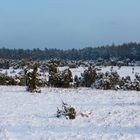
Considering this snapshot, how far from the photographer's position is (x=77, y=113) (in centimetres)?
2983

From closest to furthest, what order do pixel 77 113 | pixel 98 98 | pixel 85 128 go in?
pixel 85 128 < pixel 77 113 < pixel 98 98

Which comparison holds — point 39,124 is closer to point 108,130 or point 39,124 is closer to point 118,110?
point 108,130

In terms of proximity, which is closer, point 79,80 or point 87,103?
point 87,103

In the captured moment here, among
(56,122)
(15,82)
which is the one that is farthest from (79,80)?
(56,122)

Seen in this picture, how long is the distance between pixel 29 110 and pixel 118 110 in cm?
626

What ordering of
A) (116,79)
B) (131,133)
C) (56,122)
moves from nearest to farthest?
(131,133)
(56,122)
(116,79)

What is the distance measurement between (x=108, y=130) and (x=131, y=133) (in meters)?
1.42

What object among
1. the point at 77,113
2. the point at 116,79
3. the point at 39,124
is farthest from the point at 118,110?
the point at 116,79

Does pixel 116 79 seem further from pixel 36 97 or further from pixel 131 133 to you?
pixel 131 133

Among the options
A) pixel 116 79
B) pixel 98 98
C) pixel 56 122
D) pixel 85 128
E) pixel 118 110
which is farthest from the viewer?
pixel 116 79

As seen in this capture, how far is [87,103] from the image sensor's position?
3731 centimetres

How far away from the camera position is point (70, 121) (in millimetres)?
26734

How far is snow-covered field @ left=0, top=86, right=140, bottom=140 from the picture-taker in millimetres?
21906

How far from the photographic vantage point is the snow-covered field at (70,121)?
21.9 meters
